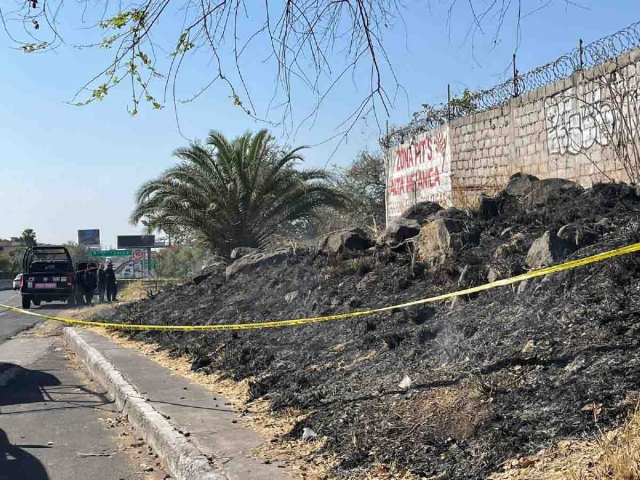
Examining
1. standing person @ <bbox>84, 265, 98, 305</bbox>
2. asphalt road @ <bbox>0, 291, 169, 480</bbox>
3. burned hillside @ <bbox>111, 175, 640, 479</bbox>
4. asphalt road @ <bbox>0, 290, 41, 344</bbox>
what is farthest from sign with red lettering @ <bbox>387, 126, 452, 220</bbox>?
standing person @ <bbox>84, 265, 98, 305</bbox>

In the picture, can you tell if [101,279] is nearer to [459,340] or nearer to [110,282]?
[110,282]

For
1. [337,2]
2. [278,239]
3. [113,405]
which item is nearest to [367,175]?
[278,239]

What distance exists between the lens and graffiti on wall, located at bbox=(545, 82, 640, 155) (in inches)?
380

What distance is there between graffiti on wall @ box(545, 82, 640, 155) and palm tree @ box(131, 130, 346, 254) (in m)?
10.1

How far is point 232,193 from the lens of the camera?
66.7 ft

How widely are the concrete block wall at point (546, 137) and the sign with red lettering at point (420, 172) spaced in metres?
0.42

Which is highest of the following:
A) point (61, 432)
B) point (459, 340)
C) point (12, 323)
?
point (459, 340)

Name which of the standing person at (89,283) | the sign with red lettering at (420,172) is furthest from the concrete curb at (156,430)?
the standing person at (89,283)

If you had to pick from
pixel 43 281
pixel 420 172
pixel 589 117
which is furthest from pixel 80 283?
pixel 589 117

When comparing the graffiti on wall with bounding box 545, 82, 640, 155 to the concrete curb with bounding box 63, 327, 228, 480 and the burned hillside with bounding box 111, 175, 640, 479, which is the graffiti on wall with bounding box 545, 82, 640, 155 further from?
the concrete curb with bounding box 63, 327, 228, 480

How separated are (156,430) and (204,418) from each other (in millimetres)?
508

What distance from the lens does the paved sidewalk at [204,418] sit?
518 cm

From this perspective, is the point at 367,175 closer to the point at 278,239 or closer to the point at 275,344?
the point at 278,239

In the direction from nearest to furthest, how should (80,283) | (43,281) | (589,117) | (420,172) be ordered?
(589,117) → (420,172) → (43,281) → (80,283)
